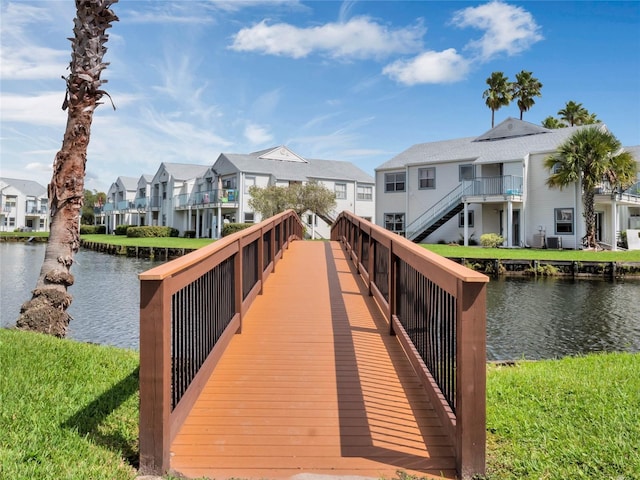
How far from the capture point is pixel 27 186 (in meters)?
84.3

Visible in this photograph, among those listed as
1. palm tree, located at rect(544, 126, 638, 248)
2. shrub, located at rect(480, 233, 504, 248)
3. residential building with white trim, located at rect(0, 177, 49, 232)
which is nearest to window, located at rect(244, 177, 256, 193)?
shrub, located at rect(480, 233, 504, 248)

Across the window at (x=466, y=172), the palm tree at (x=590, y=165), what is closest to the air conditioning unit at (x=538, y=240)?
the palm tree at (x=590, y=165)

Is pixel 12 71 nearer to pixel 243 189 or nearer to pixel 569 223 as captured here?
pixel 569 223

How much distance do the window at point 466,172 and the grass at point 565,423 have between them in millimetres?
25691

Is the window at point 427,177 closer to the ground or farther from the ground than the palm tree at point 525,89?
closer to the ground

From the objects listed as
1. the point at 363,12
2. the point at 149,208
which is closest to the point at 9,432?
the point at 363,12

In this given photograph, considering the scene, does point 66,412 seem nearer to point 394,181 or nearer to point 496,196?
point 496,196

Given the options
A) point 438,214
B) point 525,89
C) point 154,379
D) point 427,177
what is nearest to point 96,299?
point 154,379

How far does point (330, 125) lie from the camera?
3628cm

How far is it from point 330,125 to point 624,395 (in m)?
33.7

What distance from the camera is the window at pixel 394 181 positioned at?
33122mm

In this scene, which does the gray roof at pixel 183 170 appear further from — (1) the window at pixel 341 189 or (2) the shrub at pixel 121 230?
(1) the window at pixel 341 189

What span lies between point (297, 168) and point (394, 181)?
439 inches

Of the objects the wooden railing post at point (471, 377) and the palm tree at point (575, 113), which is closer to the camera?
the wooden railing post at point (471, 377)
